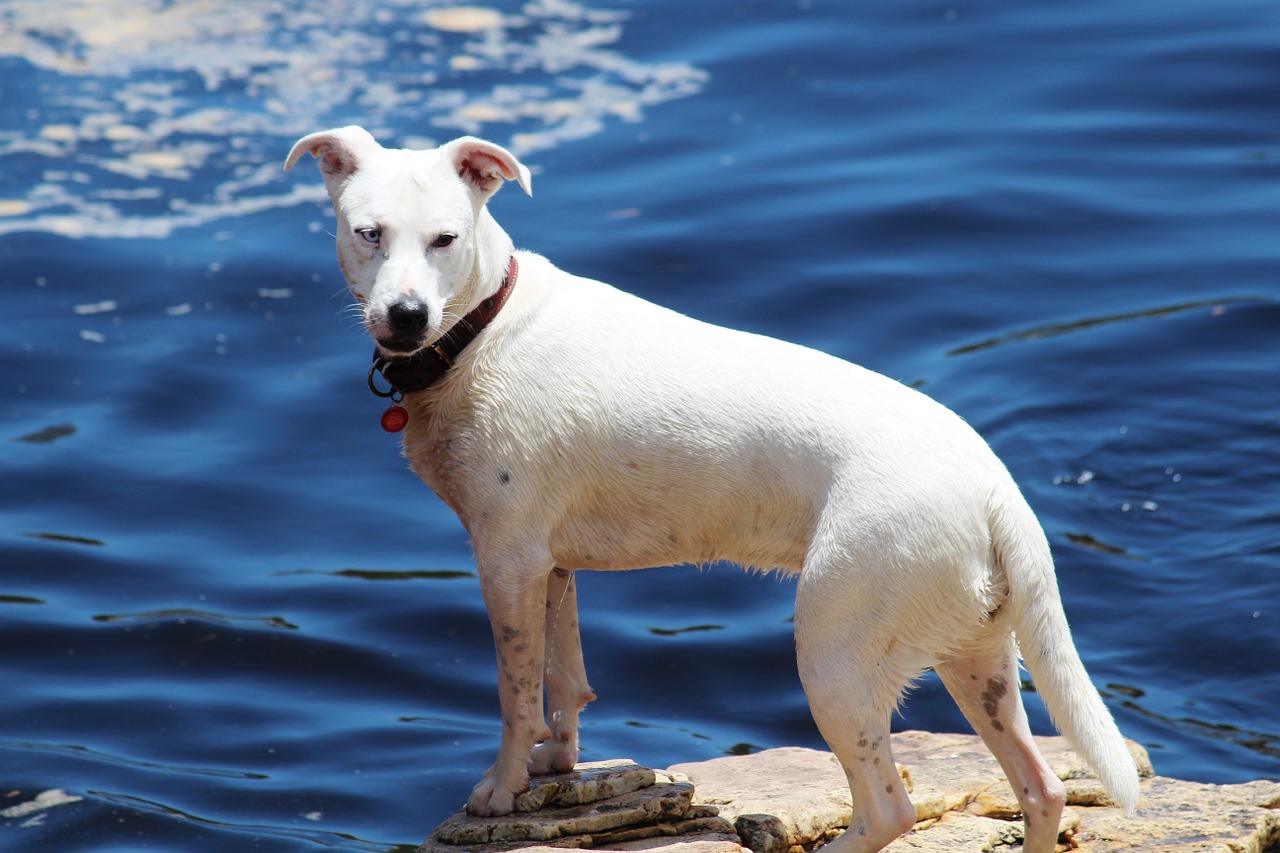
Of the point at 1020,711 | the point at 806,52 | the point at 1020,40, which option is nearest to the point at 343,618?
the point at 1020,711

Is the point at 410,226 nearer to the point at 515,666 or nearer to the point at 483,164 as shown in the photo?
the point at 483,164

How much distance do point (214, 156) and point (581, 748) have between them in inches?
364

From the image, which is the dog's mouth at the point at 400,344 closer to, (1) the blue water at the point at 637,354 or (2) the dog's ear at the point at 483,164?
(2) the dog's ear at the point at 483,164

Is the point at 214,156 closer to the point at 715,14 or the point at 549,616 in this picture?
the point at 715,14

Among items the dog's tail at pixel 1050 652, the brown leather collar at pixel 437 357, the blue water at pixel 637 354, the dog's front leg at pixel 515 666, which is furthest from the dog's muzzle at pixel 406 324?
the blue water at pixel 637 354

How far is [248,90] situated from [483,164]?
457 inches

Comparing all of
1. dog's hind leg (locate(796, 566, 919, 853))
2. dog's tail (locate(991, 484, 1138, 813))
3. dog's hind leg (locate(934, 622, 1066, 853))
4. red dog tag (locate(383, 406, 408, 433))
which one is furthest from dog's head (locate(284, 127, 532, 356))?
dog's hind leg (locate(934, 622, 1066, 853))

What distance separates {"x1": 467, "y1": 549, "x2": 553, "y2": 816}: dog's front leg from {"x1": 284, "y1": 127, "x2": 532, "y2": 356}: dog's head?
36.4 inches

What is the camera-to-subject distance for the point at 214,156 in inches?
607

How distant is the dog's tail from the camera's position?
17.1ft

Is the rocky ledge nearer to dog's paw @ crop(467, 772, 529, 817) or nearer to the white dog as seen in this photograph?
dog's paw @ crop(467, 772, 529, 817)

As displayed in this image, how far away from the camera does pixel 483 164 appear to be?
549cm

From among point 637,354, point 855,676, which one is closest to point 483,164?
point 637,354

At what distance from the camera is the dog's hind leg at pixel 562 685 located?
20.0 ft
